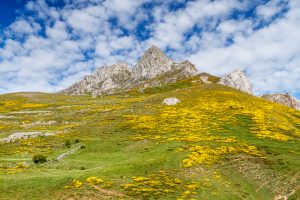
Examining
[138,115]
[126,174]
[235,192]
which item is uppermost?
[138,115]

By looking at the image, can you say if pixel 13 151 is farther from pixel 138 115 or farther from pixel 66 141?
pixel 138 115

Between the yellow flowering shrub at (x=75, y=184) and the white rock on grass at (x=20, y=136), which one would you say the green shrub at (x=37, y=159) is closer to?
the yellow flowering shrub at (x=75, y=184)

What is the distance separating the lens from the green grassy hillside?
151ft

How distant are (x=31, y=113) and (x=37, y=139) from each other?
53702 mm

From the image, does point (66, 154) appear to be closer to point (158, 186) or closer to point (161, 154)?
point (161, 154)

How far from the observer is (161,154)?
64500 mm

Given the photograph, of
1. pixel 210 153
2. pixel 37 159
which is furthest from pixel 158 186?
pixel 37 159

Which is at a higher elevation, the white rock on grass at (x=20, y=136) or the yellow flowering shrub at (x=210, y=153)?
the white rock on grass at (x=20, y=136)

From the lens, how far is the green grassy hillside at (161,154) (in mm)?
46031

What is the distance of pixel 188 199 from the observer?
45.1 meters

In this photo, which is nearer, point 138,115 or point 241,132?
point 241,132

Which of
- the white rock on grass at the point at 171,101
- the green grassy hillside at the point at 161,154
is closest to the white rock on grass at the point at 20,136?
the green grassy hillside at the point at 161,154

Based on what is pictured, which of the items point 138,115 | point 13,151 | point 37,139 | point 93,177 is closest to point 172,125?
point 138,115

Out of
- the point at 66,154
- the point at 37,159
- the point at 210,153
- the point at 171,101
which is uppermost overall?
the point at 171,101
